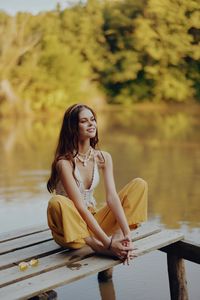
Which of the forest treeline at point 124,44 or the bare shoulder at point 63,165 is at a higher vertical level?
the forest treeline at point 124,44

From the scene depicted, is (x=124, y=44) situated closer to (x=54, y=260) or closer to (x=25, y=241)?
(x=25, y=241)

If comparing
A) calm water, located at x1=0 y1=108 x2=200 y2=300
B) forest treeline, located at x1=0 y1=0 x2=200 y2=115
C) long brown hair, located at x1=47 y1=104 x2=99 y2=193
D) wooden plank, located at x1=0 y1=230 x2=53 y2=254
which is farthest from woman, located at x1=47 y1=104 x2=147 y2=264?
forest treeline, located at x1=0 y1=0 x2=200 y2=115

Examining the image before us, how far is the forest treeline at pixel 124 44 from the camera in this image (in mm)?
18594

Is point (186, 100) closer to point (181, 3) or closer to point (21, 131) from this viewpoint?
point (181, 3)

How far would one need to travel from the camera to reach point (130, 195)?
246 centimetres

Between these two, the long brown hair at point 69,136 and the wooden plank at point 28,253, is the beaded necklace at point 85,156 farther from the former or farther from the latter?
the wooden plank at point 28,253

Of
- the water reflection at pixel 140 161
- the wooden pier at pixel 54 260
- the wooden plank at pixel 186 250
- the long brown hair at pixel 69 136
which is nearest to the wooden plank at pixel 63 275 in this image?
the wooden pier at pixel 54 260

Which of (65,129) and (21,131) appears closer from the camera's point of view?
(65,129)

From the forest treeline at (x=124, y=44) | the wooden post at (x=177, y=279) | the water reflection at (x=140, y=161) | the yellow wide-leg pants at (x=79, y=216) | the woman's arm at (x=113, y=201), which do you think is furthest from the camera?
the forest treeline at (x=124, y=44)

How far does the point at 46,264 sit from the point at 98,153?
63cm

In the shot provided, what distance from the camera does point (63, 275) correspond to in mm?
2066

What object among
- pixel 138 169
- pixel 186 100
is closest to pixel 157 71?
pixel 186 100

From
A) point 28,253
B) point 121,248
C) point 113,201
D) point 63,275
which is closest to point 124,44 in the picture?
point 113,201

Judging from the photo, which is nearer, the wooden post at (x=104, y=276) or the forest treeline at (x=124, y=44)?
the wooden post at (x=104, y=276)
